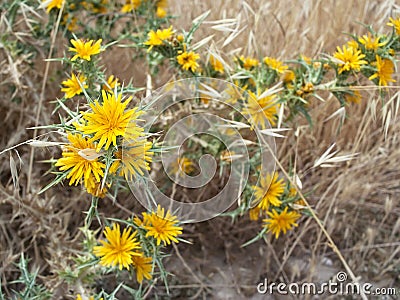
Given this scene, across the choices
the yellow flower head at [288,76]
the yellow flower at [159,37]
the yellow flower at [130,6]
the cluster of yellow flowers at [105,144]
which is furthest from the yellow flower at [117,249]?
the yellow flower at [130,6]

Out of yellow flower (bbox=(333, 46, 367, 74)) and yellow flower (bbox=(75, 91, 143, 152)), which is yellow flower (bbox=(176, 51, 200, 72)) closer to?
yellow flower (bbox=(333, 46, 367, 74))

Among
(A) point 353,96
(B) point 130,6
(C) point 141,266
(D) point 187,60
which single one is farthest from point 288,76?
(C) point 141,266

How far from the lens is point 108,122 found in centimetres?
78

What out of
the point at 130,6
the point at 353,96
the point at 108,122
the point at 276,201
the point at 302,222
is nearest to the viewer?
the point at 108,122

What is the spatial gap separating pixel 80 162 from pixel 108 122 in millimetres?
81

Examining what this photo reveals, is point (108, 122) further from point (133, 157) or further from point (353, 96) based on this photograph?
point (353, 96)

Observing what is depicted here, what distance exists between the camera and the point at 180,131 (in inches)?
55.5

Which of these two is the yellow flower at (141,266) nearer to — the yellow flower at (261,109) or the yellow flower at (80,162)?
the yellow flower at (80,162)

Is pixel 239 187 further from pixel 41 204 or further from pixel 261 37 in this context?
pixel 261 37

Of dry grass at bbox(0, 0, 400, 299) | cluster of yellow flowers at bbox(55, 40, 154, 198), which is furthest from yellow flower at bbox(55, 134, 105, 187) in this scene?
dry grass at bbox(0, 0, 400, 299)

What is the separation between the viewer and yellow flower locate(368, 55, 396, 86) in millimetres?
1222

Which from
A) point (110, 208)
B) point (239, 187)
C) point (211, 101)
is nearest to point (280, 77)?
point (211, 101)

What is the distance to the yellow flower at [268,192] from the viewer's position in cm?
120

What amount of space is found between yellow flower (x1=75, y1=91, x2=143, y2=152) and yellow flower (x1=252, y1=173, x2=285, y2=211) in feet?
1.64
